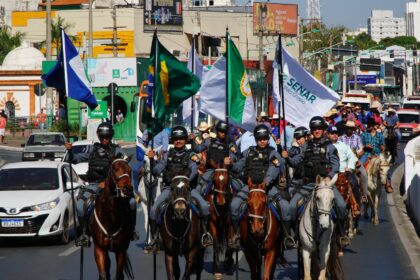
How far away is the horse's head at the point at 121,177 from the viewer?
1282 centimetres

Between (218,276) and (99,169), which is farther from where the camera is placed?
(218,276)

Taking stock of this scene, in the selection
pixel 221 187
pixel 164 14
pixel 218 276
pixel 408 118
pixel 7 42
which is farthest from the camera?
pixel 7 42

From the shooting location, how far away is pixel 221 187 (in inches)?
623

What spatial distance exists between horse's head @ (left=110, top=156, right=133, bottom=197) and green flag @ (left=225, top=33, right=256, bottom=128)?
4.72 meters

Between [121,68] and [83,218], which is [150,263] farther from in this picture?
[121,68]

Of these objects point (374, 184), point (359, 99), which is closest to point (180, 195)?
point (374, 184)

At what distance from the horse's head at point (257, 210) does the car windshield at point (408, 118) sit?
53.7 meters

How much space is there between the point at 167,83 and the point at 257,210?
3.80m

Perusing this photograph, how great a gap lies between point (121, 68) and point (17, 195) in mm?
43668

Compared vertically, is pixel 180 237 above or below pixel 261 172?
below

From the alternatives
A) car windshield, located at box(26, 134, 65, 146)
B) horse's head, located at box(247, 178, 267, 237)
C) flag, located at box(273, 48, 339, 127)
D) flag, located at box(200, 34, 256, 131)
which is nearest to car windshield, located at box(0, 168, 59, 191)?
flag, located at box(200, 34, 256, 131)

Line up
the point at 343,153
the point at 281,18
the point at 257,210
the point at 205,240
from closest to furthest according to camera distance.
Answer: the point at 257,210 < the point at 205,240 < the point at 343,153 < the point at 281,18

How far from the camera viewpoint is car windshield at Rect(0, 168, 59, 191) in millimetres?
20578

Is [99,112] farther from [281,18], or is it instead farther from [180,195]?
[281,18]
